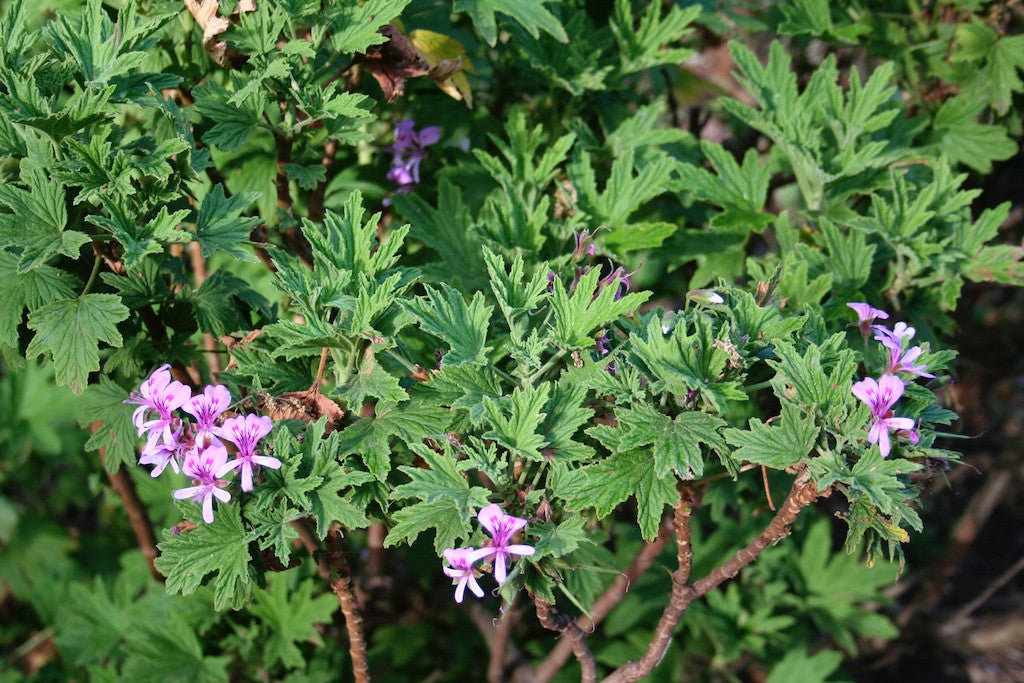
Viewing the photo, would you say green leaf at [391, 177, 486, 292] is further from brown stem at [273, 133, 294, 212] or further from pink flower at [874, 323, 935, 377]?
pink flower at [874, 323, 935, 377]

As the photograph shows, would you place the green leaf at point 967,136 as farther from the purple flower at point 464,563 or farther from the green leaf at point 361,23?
the purple flower at point 464,563

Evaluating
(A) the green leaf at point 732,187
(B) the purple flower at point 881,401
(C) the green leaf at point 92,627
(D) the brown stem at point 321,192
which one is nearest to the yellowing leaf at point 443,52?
(D) the brown stem at point 321,192

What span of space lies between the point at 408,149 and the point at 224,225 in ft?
2.40

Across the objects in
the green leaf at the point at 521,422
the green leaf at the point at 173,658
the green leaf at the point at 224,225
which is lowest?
the green leaf at the point at 173,658

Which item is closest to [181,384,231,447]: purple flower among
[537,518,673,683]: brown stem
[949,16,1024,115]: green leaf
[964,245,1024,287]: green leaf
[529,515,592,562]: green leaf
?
[529,515,592,562]: green leaf

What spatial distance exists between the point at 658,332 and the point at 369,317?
435 mm

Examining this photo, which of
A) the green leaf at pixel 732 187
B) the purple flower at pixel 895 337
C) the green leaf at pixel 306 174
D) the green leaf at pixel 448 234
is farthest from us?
the green leaf at pixel 732 187

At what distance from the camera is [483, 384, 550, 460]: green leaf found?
4.39 feet

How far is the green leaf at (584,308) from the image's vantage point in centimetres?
143

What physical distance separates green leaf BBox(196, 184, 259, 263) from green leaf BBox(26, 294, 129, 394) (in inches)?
6.7

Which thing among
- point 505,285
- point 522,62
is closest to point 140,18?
point 505,285

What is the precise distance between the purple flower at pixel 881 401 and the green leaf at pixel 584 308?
34 centimetres

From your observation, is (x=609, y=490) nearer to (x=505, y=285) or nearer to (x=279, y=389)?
(x=505, y=285)

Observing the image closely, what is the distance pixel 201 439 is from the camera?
1397 mm
